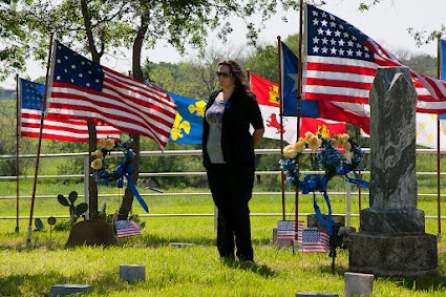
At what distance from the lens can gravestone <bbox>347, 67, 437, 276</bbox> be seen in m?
8.00

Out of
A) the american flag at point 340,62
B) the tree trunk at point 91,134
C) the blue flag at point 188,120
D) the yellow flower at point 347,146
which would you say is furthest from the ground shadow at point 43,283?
the blue flag at point 188,120

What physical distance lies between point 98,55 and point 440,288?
8.56 meters

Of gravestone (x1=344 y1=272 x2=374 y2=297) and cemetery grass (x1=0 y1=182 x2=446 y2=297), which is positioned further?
cemetery grass (x1=0 y1=182 x2=446 y2=297)

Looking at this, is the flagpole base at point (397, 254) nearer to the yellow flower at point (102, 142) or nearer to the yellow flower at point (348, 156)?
the yellow flower at point (348, 156)

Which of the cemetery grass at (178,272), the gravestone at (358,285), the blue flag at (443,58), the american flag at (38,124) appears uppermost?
the blue flag at (443,58)

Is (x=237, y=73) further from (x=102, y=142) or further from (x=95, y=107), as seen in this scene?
(x=102, y=142)

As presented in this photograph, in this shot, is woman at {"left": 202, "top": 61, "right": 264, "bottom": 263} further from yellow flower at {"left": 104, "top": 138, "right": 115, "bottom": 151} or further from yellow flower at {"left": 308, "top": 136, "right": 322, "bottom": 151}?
yellow flower at {"left": 104, "top": 138, "right": 115, "bottom": 151}

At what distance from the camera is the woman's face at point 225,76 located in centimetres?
852

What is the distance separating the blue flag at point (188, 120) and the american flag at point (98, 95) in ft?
11.0

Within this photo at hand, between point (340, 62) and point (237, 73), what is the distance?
1.90m

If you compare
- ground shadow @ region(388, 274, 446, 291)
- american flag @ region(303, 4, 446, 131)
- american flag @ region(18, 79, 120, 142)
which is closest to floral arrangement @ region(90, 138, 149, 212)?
american flag @ region(18, 79, 120, 142)

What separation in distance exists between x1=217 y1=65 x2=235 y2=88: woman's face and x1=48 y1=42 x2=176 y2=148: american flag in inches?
133

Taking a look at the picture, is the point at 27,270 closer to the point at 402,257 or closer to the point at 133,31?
the point at 402,257

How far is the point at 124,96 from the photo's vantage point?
1179 centimetres
